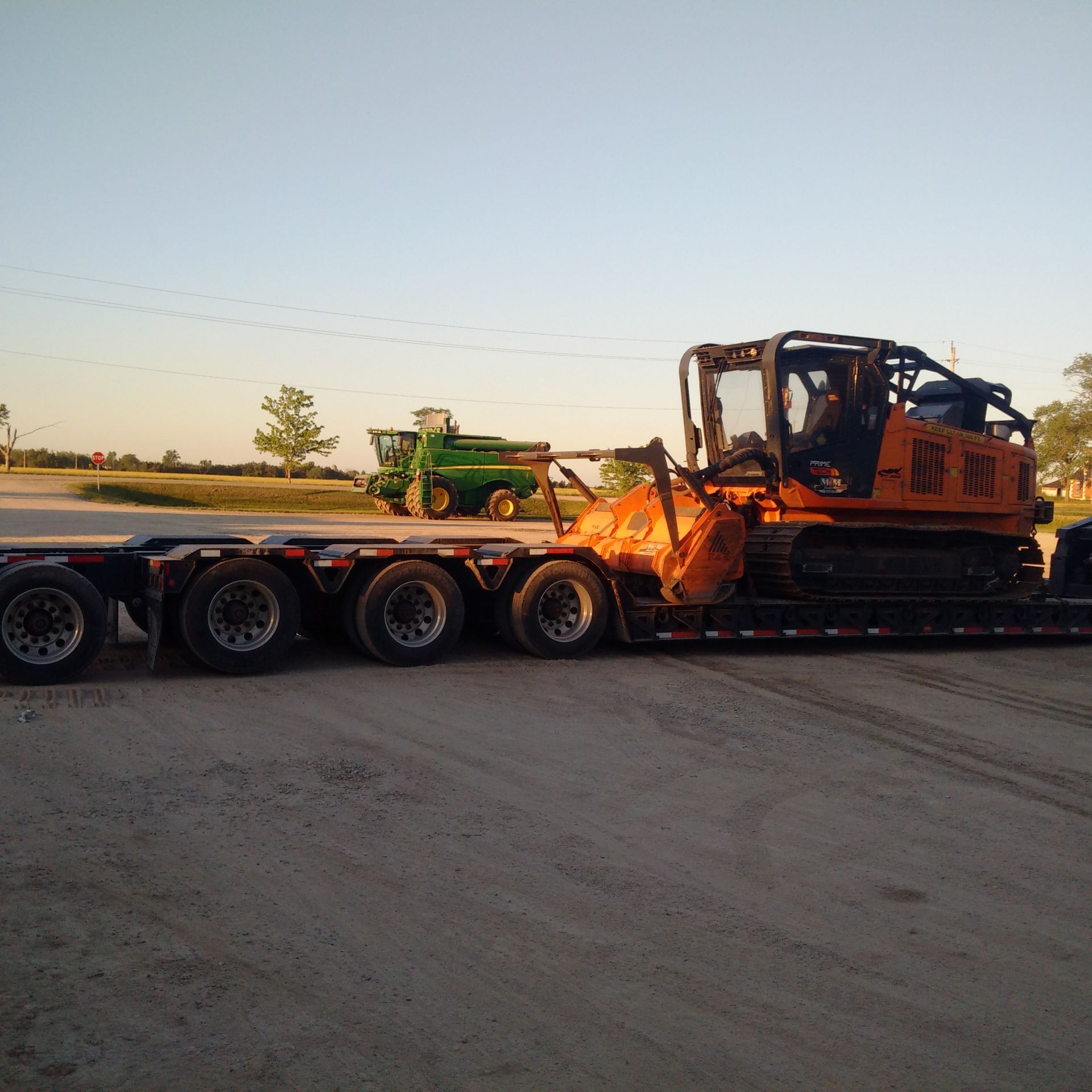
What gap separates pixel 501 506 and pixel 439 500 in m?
Answer: 2.31

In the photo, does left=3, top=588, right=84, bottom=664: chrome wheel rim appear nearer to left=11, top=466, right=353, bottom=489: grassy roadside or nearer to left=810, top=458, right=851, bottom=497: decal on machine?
left=810, top=458, right=851, bottom=497: decal on machine

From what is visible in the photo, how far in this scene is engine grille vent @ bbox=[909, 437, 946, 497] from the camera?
12.4 meters

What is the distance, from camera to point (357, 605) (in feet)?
33.2

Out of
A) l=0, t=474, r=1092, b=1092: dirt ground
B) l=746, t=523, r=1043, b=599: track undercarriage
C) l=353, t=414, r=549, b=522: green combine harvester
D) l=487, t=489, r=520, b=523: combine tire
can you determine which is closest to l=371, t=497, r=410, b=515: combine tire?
l=353, t=414, r=549, b=522: green combine harvester

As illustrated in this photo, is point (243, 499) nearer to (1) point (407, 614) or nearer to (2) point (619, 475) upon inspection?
(2) point (619, 475)

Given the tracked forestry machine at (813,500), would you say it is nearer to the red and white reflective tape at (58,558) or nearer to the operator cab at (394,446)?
the red and white reflective tape at (58,558)

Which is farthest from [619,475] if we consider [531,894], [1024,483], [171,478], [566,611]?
[531,894]

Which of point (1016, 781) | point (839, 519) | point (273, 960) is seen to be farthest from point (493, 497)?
point (273, 960)

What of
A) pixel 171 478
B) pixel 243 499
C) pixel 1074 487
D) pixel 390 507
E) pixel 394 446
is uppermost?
pixel 1074 487

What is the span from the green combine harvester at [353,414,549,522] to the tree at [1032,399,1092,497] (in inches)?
2158

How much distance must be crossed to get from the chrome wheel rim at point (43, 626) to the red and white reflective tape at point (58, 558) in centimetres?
40

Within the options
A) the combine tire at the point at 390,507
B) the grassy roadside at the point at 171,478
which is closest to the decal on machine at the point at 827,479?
the combine tire at the point at 390,507

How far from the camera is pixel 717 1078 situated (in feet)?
11.4

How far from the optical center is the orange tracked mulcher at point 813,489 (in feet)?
37.8
